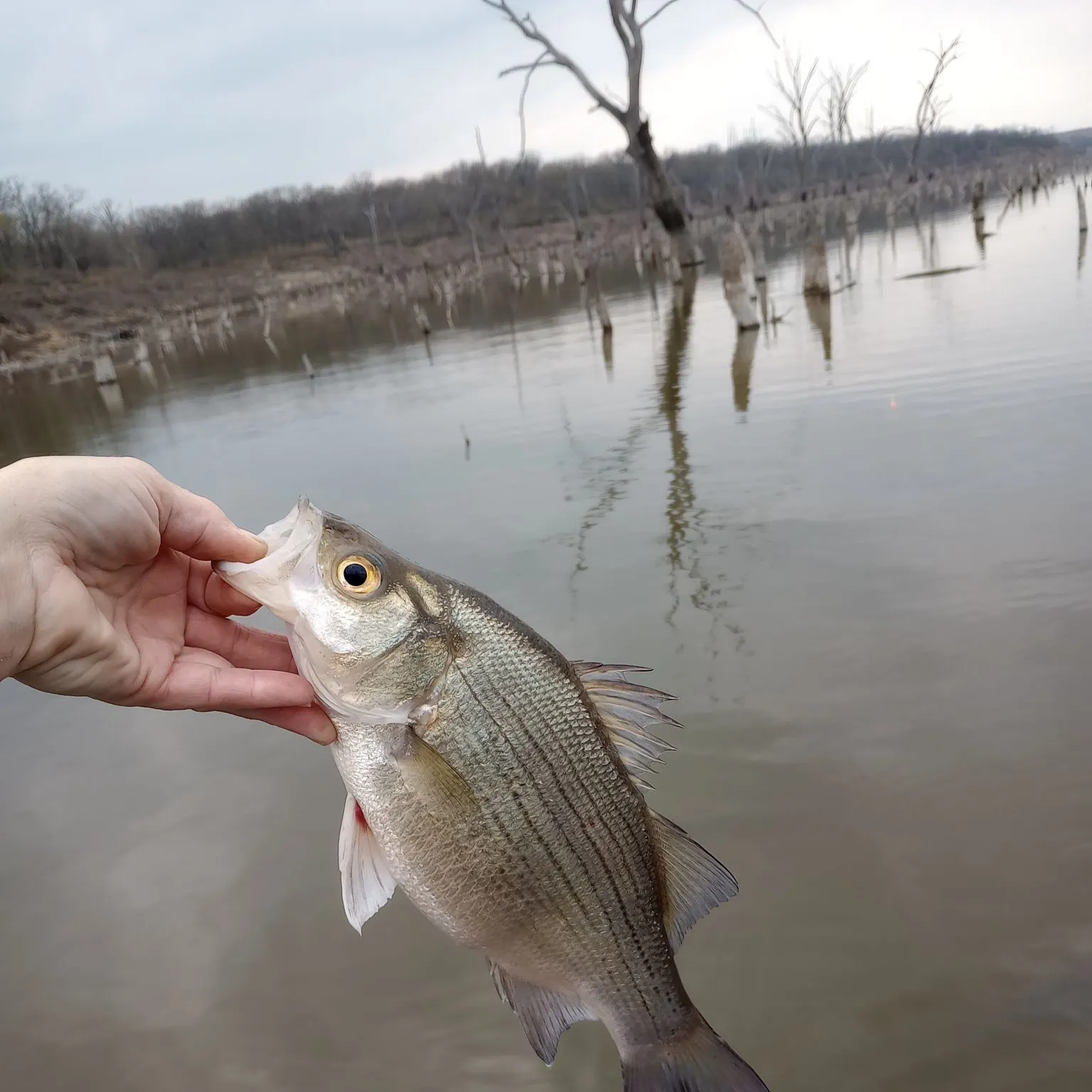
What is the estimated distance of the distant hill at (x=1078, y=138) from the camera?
411 feet

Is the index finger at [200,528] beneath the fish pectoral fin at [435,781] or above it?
above

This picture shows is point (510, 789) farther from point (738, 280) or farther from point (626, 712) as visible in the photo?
point (738, 280)

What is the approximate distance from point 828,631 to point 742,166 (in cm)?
10946

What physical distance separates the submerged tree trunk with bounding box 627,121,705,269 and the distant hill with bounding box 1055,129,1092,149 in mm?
127247

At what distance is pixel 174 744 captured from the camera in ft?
16.1

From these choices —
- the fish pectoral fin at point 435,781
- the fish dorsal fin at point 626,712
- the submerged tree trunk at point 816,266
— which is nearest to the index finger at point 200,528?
the fish pectoral fin at point 435,781

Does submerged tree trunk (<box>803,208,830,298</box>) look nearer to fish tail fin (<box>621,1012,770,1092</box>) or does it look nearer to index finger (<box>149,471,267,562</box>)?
index finger (<box>149,471,267,562</box>)

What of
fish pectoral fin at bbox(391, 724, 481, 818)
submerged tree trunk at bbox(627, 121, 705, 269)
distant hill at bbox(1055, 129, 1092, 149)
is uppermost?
distant hill at bbox(1055, 129, 1092, 149)

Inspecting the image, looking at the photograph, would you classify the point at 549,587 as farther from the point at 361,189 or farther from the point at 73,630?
the point at 361,189

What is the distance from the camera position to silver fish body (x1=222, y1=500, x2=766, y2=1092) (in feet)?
6.26

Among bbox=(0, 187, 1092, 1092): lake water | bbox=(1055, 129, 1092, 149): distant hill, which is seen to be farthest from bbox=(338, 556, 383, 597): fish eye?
bbox=(1055, 129, 1092, 149): distant hill

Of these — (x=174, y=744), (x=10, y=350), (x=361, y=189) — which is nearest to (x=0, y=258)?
(x=10, y=350)

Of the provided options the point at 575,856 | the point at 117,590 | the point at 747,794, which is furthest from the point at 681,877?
the point at 117,590

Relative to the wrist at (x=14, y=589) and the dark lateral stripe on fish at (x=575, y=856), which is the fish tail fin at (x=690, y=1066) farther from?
the wrist at (x=14, y=589)
